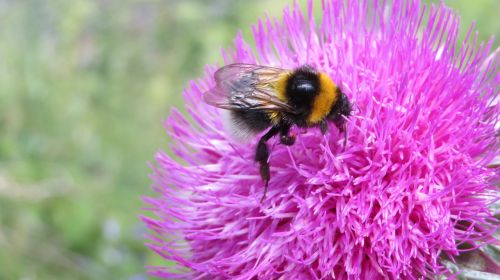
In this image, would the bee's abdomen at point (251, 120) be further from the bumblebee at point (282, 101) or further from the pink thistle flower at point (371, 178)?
the pink thistle flower at point (371, 178)

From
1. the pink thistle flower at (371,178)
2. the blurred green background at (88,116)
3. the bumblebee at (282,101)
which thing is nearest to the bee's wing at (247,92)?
the bumblebee at (282,101)

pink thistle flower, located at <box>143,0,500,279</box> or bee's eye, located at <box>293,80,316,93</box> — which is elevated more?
bee's eye, located at <box>293,80,316,93</box>

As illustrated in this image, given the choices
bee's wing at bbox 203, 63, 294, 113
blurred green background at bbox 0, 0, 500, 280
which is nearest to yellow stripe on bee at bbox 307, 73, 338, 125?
bee's wing at bbox 203, 63, 294, 113

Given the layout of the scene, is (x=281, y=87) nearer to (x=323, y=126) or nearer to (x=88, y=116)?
(x=323, y=126)

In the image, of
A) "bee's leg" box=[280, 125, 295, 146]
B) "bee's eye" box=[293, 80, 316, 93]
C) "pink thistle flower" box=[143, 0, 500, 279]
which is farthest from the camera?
"bee's leg" box=[280, 125, 295, 146]

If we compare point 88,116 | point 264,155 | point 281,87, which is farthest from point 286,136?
point 88,116

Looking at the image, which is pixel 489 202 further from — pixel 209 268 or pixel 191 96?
pixel 191 96

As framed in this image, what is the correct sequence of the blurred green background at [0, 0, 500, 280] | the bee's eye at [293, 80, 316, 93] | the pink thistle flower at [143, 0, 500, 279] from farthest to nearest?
1. the blurred green background at [0, 0, 500, 280]
2. the bee's eye at [293, 80, 316, 93]
3. the pink thistle flower at [143, 0, 500, 279]

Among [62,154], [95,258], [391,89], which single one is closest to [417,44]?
[391,89]

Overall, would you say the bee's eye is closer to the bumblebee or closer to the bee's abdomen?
the bumblebee
